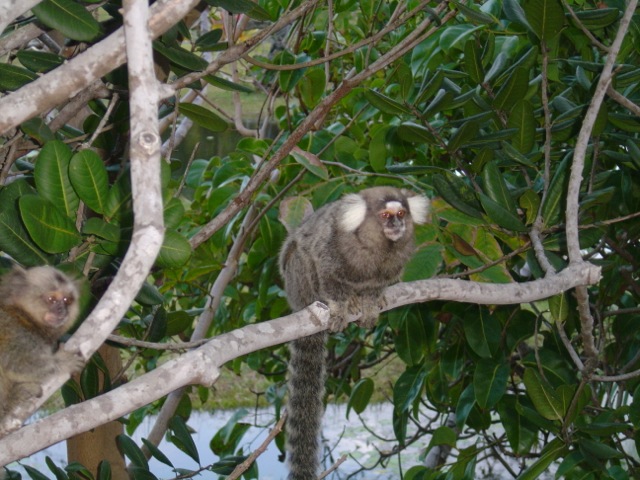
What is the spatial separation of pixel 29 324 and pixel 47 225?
43 cm

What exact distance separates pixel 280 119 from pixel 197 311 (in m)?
0.93

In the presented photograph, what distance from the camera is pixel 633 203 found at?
7.25 feet

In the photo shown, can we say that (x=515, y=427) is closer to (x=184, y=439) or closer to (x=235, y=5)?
(x=184, y=439)

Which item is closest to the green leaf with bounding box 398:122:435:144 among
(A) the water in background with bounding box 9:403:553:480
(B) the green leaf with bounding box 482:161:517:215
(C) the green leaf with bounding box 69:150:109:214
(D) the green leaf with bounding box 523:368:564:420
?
(B) the green leaf with bounding box 482:161:517:215

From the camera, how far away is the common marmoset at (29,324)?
1.63m

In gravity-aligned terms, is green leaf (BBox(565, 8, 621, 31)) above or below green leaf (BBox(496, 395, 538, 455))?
above

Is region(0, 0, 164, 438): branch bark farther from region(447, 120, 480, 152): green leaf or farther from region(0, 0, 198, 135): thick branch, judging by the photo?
region(447, 120, 480, 152): green leaf

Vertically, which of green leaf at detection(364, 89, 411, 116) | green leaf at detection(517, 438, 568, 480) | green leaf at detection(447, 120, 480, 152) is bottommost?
green leaf at detection(517, 438, 568, 480)

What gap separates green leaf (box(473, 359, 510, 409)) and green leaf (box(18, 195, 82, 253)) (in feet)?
3.88

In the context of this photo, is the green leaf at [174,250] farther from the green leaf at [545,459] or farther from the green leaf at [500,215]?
the green leaf at [545,459]

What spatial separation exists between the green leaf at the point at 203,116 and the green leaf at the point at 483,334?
2.88 feet

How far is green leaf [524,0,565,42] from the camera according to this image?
1.78 m

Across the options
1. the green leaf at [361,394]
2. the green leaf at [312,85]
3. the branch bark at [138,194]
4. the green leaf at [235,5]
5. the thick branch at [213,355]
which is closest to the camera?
the branch bark at [138,194]

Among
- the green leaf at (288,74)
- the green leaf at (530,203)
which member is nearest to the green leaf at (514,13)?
the green leaf at (530,203)
